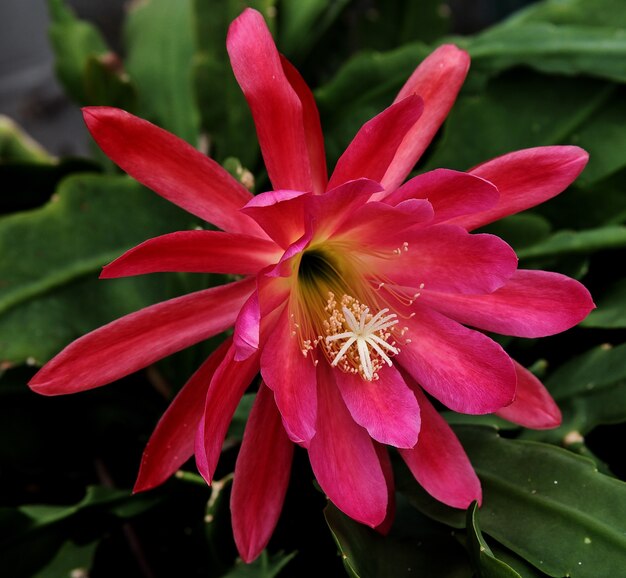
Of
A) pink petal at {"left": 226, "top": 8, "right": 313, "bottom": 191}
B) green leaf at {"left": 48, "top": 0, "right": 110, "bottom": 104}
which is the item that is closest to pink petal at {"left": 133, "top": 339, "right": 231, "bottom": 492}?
pink petal at {"left": 226, "top": 8, "right": 313, "bottom": 191}

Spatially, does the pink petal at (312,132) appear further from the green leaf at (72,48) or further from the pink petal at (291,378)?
the green leaf at (72,48)

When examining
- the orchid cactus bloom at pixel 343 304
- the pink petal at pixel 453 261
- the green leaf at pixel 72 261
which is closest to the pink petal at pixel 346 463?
the orchid cactus bloom at pixel 343 304

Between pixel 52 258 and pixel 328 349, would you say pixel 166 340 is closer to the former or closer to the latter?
pixel 328 349

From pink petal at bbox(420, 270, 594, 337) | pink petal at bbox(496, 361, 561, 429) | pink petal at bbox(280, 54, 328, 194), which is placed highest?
pink petal at bbox(280, 54, 328, 194)

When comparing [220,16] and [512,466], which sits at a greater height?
[220,16]

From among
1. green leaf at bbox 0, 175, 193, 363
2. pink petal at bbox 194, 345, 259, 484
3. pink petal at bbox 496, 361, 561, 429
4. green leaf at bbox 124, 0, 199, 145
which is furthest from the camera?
green leaf at bbox 124, 0, 199, 145

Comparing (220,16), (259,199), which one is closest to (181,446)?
(259,199)

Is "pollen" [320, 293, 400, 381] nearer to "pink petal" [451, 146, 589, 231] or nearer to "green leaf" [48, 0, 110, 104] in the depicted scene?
"pink petal" [451, 146, 589, 231]
